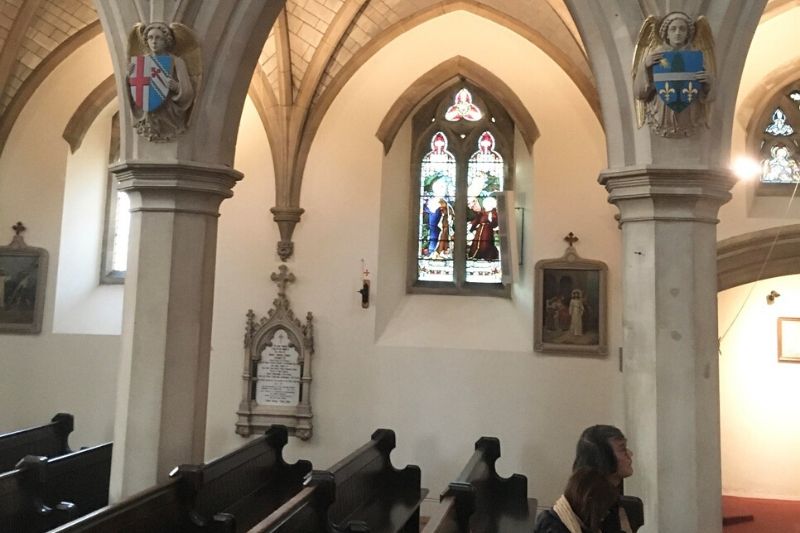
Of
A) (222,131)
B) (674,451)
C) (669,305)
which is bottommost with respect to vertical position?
(674,451)

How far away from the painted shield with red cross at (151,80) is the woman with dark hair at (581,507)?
13.1ft

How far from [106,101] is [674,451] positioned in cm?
859

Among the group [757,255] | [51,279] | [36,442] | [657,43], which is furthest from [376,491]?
[51,279]

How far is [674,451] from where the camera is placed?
471 cm

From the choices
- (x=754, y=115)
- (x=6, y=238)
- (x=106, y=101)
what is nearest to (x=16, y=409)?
(x=6, y=238)

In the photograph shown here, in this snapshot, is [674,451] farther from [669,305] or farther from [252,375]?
[252,375]

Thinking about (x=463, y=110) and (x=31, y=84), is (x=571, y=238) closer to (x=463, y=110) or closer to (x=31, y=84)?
(x=463, y=110)

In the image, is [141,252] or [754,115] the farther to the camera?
[754,115]

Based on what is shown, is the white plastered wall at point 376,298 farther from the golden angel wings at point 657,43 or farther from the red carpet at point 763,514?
the golden angel wings at point 657,43

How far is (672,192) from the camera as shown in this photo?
15.8 ft

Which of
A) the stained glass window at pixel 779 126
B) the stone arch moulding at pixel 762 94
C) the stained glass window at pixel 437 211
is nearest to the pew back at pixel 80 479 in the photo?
the stained glass window at pixel 437 211

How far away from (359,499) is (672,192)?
350 centimetres

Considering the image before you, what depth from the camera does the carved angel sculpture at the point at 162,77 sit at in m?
5.21

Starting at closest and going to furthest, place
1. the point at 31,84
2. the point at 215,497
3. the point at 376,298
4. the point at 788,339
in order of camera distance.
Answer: the point at 215,497
the point at 376,298
the point at 788,339
the point at 31,84
